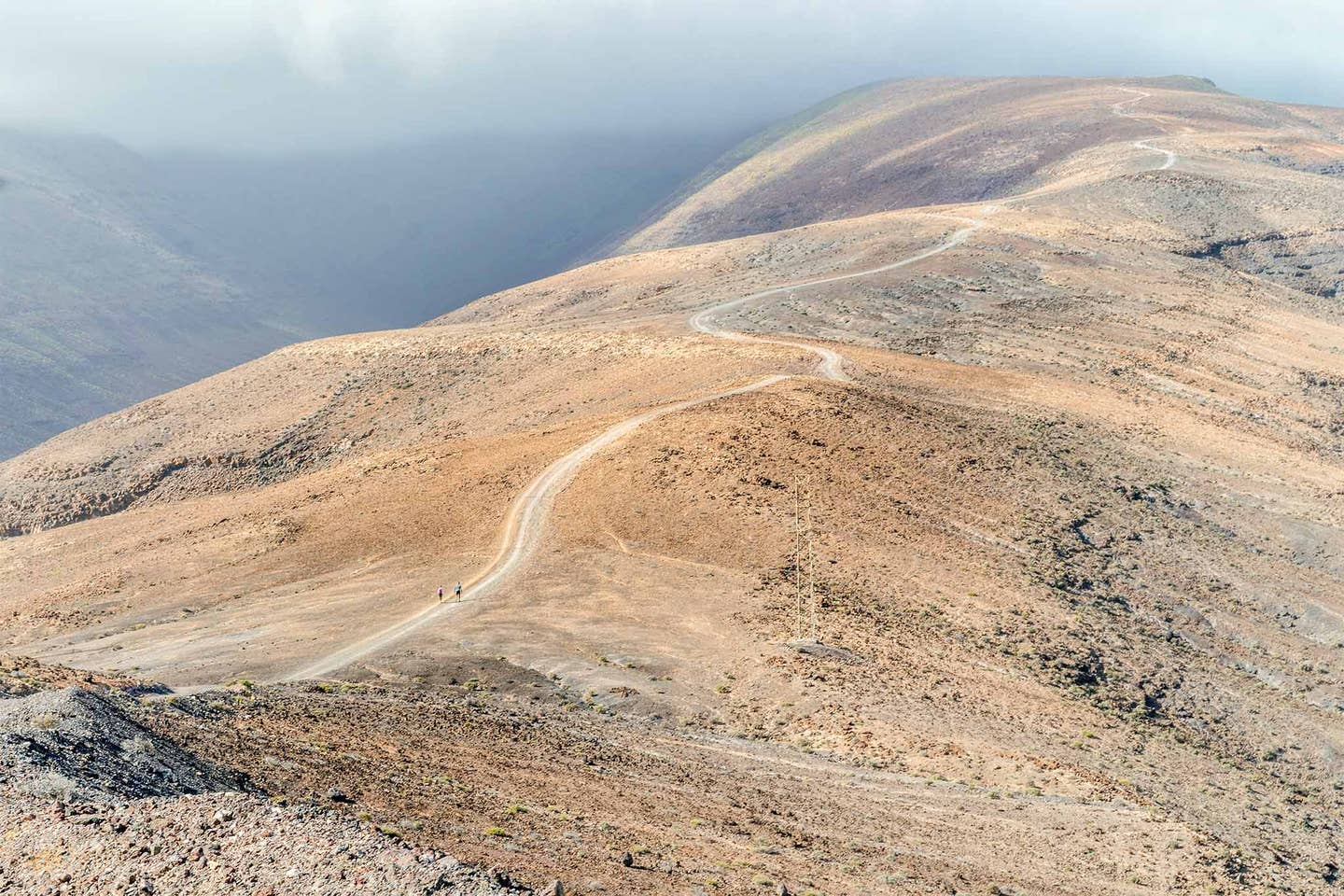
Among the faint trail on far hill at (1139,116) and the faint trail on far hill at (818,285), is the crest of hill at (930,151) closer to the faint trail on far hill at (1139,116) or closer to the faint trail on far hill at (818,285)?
the faint trail on far hill at (1139,116)

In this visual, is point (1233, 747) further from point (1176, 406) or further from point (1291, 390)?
point (1291, 390)

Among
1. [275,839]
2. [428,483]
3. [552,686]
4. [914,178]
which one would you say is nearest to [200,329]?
[914,178]

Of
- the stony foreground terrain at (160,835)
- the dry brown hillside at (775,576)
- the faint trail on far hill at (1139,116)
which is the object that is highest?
the faint trail on far hill at (1139,116)

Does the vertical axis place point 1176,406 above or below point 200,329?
below

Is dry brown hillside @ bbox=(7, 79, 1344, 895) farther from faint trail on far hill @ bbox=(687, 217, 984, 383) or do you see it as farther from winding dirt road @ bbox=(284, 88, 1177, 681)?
faint trail on far hill @ bbox=(687, 217, 984, 383)

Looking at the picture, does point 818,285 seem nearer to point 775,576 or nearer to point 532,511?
point 532,511

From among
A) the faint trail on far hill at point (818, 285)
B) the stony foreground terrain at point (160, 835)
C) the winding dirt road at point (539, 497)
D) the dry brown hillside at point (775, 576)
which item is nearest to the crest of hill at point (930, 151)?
the faint trail on far hill at point (818, 285)

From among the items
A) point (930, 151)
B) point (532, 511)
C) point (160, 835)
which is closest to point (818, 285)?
point (532, 511)
